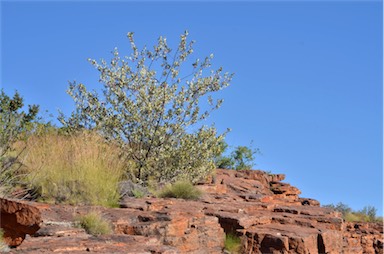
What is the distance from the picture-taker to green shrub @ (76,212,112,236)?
27.3 feet

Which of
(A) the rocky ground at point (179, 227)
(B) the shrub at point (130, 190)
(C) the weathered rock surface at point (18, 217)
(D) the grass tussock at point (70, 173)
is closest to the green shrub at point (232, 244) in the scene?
(A) the rocky ground at point (179, 227)

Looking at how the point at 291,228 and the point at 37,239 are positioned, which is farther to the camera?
the point at 291,228

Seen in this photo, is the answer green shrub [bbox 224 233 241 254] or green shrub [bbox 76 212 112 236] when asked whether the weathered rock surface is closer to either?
green shrub [bbox 76 212 112 236]

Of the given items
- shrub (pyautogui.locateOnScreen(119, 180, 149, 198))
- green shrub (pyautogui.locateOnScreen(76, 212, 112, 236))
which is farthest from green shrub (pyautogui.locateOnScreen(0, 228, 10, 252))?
shrub (pyautogui.locateOnScreen(119, 180, 149, 198))

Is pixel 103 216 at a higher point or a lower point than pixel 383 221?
lower

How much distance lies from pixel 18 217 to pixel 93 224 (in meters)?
2.33

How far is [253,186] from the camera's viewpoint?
19422 mm

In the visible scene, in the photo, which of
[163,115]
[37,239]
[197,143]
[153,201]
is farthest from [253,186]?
[37,239]

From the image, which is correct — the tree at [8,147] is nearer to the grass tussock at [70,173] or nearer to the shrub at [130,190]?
the grass tussock at [70,173]

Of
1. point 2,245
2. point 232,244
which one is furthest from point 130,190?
point 2,245

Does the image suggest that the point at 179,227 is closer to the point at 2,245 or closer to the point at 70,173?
the point at 70,173

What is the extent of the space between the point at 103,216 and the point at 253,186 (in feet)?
35.0

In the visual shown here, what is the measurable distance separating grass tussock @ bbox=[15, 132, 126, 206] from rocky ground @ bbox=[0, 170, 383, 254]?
0.61 meters

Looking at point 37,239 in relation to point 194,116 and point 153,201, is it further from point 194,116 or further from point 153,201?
point 194,116
